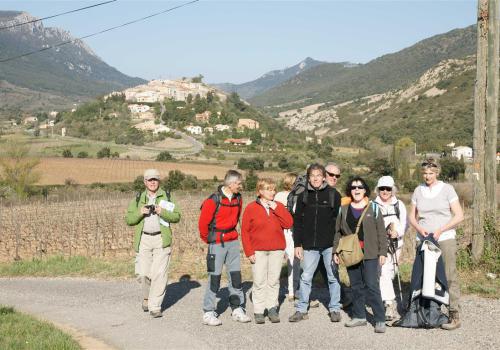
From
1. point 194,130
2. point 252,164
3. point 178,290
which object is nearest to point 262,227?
point 178,290

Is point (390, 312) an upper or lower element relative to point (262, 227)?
lower

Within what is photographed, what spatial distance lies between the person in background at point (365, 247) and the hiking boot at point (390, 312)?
0.30 m

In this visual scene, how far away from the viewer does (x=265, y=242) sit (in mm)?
7840

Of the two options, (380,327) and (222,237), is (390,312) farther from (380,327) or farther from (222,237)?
(222,237)

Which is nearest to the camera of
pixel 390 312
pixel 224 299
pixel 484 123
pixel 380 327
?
pixel 380 327

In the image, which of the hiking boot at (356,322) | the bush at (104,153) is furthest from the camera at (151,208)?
the bush at (104,153)

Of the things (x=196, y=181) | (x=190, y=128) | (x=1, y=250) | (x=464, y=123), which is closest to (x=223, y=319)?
(x=1, y=250)

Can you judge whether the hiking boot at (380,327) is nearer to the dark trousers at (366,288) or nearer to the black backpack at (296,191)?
the dark trousers at (366,288)

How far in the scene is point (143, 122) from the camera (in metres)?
138

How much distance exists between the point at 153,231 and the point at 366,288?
2.94 metres

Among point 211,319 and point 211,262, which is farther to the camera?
point 211,262

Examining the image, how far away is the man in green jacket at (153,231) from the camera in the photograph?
8.40 metres

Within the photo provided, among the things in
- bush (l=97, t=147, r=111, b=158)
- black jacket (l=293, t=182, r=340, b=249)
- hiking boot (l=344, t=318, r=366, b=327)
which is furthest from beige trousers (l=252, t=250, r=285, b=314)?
bush (l=97, t=147, r=111, b=158)

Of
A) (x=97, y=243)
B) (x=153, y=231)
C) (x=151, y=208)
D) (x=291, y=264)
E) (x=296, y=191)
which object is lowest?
(x=97, y=243)
